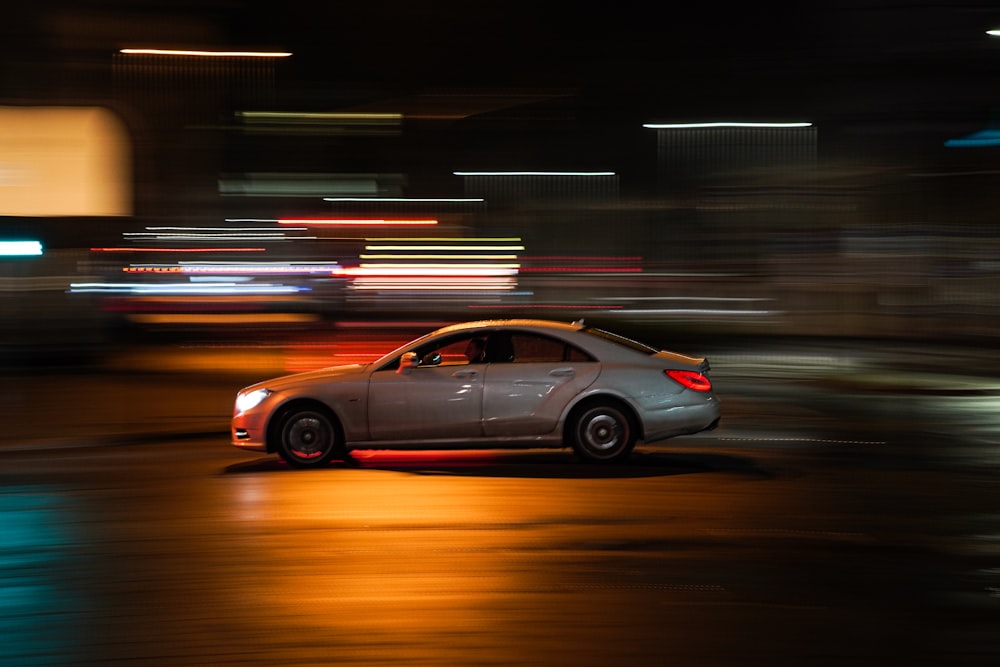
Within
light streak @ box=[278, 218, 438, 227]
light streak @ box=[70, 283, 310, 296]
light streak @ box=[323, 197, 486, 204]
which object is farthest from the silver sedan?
light streak @ box=[278, 218, 438, 227]

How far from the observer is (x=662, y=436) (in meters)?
11.1

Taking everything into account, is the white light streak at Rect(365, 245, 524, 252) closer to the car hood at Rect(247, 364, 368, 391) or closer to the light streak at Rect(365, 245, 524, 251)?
the light streak at Rect(365, 245, 524, 251)

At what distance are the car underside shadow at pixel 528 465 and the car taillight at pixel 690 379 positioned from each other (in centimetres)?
Result: 76

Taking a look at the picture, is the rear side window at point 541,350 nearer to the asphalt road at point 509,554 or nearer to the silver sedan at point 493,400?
the silver sedan at point 493,400

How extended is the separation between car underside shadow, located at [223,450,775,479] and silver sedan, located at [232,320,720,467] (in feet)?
0.72

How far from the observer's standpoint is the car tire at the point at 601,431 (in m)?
11.2

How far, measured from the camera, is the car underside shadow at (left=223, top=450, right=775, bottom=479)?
35.9 feet

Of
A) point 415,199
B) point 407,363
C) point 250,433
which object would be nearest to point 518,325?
point 407,363

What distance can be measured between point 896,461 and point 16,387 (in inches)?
591

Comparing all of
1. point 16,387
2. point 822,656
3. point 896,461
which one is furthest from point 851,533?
point 16,387

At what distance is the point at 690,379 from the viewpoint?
36.8 feet

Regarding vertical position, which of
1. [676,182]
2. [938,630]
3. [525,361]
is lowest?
[938,630]

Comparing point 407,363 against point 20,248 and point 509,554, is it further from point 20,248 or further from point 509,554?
point 20,248

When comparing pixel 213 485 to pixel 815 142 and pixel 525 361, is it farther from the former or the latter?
pixel 815 142
